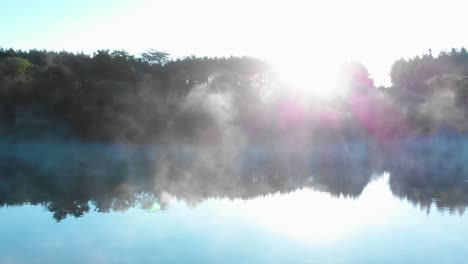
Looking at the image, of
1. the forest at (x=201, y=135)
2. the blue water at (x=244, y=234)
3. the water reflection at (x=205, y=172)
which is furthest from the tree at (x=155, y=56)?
the blue water at (x=244, y=234)

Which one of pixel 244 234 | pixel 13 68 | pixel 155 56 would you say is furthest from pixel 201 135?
pixel 155 56

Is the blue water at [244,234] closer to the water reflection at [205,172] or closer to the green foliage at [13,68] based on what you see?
the water reflection at [205,172]

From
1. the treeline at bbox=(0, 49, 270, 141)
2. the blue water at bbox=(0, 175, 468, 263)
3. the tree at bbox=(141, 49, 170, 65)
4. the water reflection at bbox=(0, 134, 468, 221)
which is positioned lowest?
the blue water at bbox=(0, 175, 468, 263)

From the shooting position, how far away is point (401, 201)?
16.6 m

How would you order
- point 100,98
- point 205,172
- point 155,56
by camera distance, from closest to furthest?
1. point 205,172
2. point 100,98
3. point 155,56

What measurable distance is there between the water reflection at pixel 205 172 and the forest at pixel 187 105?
149cm

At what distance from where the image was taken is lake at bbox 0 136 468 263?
10859 mm

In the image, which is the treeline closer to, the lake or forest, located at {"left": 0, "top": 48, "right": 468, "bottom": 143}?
forest, located at {"left": 0, "top": 48, "right": 468, "bottom": 143}

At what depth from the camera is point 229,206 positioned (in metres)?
16.2

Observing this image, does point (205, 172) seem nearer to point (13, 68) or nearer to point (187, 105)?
point (187, 105)

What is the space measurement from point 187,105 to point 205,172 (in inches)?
485

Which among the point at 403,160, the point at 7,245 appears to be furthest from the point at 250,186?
the point at 403,160

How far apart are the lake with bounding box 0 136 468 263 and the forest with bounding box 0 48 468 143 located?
2.85 m

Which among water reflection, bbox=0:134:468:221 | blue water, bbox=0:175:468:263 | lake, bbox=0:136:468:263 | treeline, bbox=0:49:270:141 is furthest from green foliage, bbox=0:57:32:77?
blue water, bbox=0:175:468:263
